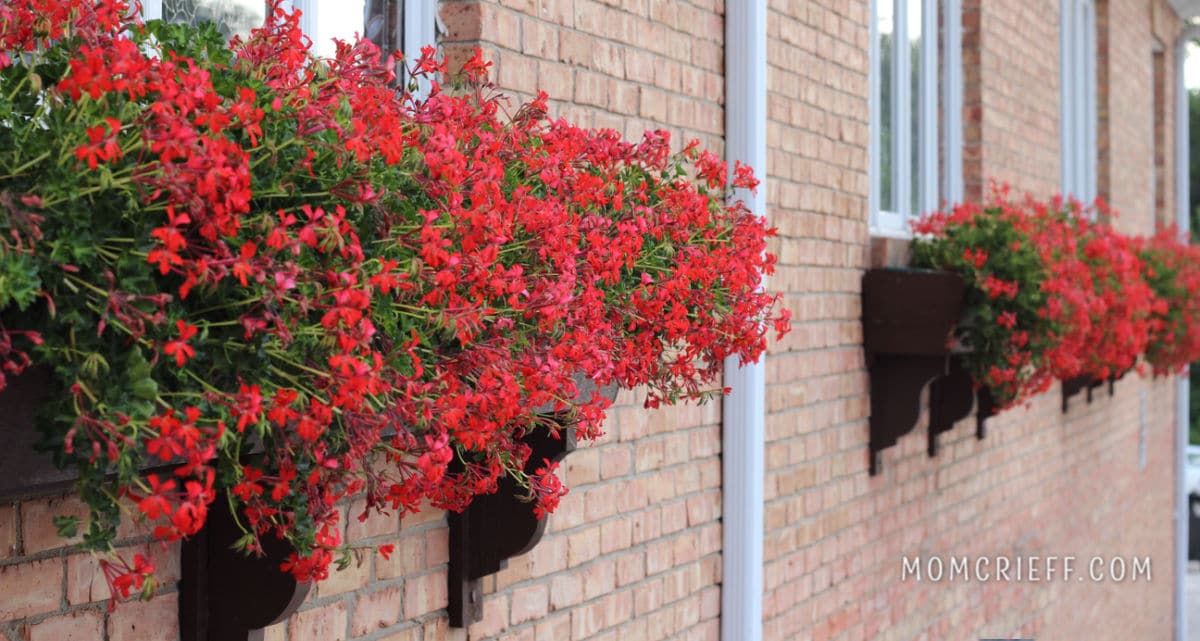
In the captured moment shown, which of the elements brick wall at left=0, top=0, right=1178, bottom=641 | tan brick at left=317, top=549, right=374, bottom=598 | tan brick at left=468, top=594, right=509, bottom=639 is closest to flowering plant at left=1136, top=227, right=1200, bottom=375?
brick wall at left=0, top=0, right=1178, bottom=641

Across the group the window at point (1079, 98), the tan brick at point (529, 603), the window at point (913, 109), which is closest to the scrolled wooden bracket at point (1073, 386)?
the window at point (1079, 98)

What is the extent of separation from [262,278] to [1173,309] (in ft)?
20.6

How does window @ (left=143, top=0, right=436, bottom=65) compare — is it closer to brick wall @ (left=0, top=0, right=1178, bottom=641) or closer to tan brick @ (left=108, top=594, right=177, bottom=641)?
brick wall @ (left=0, top=0, right=1178, bottom=641)

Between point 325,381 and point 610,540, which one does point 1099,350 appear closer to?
point 610,540

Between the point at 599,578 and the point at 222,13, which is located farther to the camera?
the point at 599,578

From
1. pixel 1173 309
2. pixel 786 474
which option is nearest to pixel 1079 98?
pixel 1173 309

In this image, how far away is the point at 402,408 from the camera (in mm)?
1492

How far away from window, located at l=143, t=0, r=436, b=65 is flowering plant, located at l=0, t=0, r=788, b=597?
0.48 m

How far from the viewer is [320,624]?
2166 millimetres

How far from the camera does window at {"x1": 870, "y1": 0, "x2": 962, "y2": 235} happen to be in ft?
16.0

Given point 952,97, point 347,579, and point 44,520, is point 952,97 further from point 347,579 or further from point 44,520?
point 44,520

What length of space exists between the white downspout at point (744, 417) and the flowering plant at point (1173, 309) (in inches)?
149

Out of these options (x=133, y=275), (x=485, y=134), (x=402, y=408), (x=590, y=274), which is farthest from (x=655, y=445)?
(x=133, y=275)

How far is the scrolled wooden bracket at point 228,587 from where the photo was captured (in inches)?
72.1
